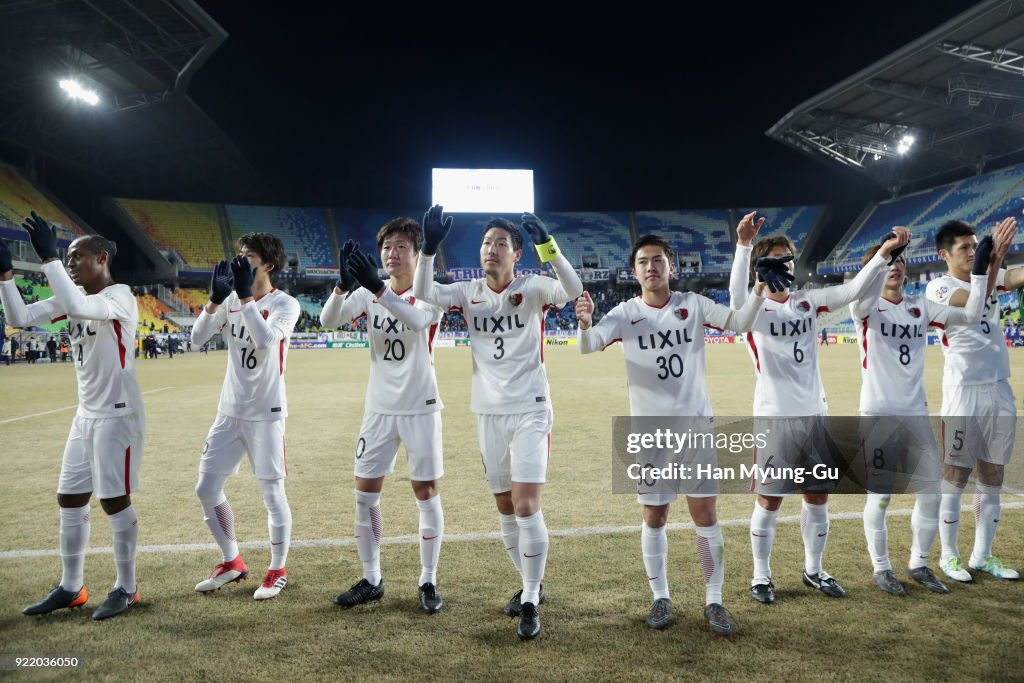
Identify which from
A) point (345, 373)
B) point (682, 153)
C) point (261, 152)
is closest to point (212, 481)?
point (345, 373)

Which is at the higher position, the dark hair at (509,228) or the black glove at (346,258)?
the dark hair at (509,228)

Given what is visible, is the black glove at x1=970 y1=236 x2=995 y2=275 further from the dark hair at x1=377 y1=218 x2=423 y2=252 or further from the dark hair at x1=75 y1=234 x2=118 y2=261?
the dark hair at x1=75 y1=234 x2=118 y2=261

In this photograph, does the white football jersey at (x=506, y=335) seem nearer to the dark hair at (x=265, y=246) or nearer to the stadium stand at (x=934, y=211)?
the dark hair at (x=265, y=246)

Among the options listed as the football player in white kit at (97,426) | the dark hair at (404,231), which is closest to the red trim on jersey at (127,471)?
the football player in white kit at (97,426)

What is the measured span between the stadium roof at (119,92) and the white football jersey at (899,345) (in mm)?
32194

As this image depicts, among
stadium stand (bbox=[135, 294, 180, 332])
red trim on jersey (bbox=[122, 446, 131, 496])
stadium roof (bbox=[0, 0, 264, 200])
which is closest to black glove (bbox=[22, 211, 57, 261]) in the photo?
red trim on jersey (bbox=[122, 446, 131, 496])

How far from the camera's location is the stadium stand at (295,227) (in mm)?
56188

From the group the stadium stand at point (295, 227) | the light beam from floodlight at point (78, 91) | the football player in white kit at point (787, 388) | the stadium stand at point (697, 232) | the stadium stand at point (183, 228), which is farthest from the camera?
the stadium stand at point (697, 232)

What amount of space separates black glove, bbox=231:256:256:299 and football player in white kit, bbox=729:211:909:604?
3160mm

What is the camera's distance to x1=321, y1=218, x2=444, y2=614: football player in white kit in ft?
14.1

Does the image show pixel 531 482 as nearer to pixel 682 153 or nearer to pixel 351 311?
pixel 351 311

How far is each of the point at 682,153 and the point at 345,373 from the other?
4357 cm

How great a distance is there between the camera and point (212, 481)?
181 inches

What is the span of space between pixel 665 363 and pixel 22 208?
160ft
